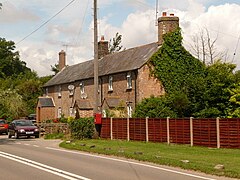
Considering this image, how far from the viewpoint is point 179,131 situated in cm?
2847

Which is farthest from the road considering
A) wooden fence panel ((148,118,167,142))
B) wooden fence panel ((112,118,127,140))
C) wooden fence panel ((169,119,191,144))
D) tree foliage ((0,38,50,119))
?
tree foliage ((0,38,50,119))

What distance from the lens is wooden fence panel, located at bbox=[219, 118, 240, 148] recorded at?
24.6 m

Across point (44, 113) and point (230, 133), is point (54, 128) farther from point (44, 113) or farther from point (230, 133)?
point (230, 133)

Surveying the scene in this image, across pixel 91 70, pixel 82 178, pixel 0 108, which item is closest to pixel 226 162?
pixel 82 178

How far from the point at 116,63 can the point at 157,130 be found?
1903cm

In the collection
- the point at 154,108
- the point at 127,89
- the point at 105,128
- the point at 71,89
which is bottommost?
the point at 105,128

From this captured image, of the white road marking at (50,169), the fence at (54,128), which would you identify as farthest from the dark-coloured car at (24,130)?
the white road marking at (50,169)

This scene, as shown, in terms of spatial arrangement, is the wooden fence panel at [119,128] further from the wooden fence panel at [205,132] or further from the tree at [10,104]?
the tree at [10,104]

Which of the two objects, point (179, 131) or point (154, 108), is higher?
point (154, 108)

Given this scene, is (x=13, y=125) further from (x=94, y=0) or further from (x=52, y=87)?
(x=52, y=87)

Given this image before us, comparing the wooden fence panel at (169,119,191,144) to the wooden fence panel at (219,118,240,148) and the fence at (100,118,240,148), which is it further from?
the wooden fence panel at (219,118,240,148)

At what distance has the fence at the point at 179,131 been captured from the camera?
82.4 ft

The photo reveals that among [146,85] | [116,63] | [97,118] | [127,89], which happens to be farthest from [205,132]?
[116,63]

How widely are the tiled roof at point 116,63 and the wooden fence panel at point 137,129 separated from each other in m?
10.1
